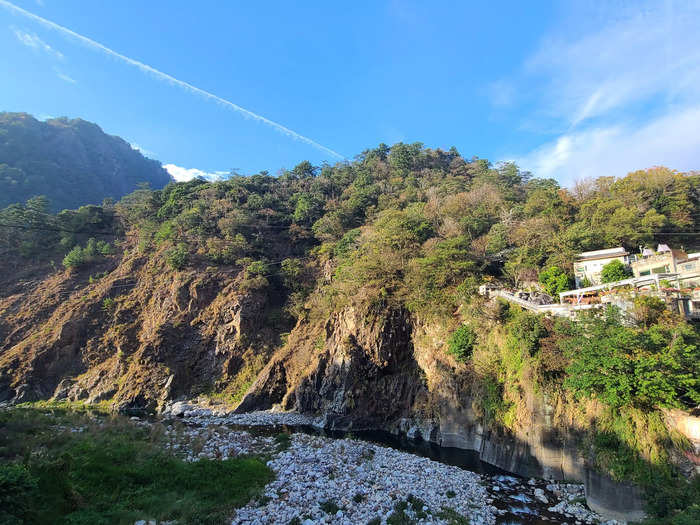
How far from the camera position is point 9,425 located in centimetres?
1559

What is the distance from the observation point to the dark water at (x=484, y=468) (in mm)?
13188

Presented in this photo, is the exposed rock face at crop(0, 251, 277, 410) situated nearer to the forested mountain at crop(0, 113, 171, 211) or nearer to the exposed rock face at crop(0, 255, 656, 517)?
the exposed rock face at crop(0, 255, 656, 517)

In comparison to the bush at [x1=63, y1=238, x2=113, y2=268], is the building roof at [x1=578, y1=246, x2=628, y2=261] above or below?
below

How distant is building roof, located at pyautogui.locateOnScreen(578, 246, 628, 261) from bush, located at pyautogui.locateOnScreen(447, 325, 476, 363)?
11.6m

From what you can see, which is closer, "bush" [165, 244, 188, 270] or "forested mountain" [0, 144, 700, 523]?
"forested mountain" [0, 144, 700, 523]

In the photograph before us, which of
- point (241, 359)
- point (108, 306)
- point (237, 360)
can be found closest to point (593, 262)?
point (241, 359)

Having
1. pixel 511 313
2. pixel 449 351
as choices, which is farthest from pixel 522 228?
pixel 449 351

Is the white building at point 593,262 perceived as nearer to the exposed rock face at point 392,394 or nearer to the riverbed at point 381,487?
the exposed rock face at point 392,394

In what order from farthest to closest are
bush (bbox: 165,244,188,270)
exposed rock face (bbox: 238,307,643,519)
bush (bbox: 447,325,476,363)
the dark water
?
1. bush (bbox: 165,244,188,270)
2. bush (bbox: 447,325,476,363)
3. exposed rock face (bbox: 238,307,643,519)
4. the dark water

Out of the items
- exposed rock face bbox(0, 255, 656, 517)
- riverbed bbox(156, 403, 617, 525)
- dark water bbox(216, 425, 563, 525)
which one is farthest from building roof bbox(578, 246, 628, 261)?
dark water bbox(216, 425, 563, 525)

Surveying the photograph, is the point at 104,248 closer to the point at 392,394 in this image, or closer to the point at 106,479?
the point at 106,479

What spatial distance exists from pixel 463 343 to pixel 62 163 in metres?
115

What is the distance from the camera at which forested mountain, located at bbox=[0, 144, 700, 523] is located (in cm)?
1427

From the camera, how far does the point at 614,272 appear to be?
23.0 m
